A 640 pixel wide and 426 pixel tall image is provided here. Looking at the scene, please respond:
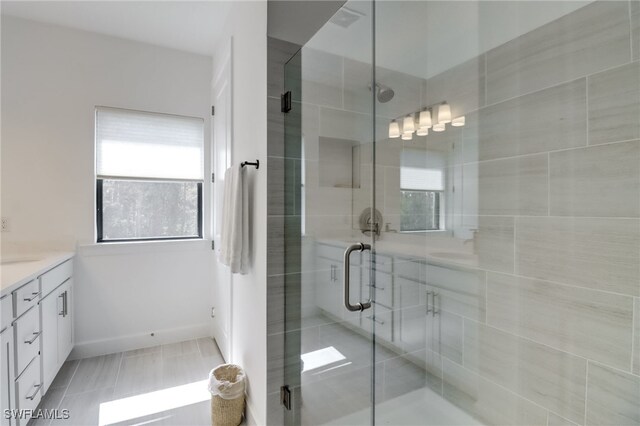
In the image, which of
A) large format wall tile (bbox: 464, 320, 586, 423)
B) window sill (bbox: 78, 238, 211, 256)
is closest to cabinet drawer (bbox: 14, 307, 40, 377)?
window sill (bbox: 78, 238, 211, 256)

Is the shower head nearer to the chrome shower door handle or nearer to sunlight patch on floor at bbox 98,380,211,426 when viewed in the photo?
the chrome shower door handle

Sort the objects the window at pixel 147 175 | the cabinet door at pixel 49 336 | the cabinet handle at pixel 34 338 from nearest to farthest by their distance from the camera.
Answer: the cabinet handle at pixel 34 338 < the cabinet door at pixel 49 336 < the window at pixel 147 175

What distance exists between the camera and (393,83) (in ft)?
5.41

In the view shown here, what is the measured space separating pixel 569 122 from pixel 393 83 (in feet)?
2.63

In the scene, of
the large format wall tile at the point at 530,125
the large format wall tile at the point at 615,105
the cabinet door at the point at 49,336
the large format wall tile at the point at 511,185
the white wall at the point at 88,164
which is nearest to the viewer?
the large format wall tile at the point at 615,105

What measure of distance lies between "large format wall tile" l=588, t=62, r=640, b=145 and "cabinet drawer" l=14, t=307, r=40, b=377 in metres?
2.70

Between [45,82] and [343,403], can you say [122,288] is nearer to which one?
[45,82]

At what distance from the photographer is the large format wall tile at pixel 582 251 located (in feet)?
3.55

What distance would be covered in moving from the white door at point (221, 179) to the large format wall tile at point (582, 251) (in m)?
1.88

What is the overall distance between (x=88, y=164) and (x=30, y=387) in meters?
1.75

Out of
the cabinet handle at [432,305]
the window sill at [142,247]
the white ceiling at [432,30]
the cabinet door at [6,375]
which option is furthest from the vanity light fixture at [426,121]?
the window sill at [142,247]

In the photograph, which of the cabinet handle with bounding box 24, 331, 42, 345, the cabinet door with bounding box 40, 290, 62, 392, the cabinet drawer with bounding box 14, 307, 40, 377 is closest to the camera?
the cabinet drawer with bounding box 14, 307, 40, 377

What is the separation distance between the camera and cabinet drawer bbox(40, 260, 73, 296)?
195 centimetres

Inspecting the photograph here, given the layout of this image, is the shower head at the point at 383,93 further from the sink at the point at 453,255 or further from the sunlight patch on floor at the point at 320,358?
the sunlight patch on floor at the point at 320,358
